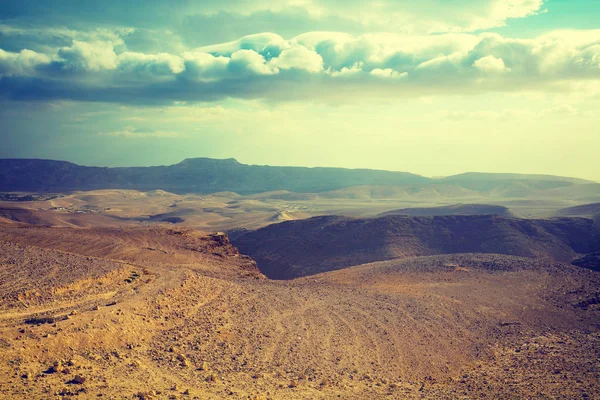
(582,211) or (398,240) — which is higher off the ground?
(582,211)

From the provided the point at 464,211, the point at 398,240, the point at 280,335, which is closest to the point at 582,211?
the point at 464,211

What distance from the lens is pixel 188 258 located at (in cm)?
3416

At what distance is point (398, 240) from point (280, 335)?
40.3 meters

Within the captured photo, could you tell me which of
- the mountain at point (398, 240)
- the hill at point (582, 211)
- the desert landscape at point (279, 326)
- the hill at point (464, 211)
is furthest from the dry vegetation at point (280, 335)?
the hill at point (582, 211)

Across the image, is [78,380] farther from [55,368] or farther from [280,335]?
[280,335]

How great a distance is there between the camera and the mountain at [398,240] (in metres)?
52.7

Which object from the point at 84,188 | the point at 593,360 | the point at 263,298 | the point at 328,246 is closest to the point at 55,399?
the point at 263,298

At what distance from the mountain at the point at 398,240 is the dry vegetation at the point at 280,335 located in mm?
23357

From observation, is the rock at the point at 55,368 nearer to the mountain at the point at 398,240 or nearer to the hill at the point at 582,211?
the mountain at the point at 398,240

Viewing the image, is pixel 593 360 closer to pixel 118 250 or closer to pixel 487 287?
pixel 487 287

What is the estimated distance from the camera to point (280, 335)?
17344 millimetres

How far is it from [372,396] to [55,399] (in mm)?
7558

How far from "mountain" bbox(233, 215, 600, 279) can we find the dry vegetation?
23357 mm

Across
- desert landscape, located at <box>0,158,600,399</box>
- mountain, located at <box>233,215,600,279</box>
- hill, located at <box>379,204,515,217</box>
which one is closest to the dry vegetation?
desert landscape, located at <box>0,158,600,399</box>
